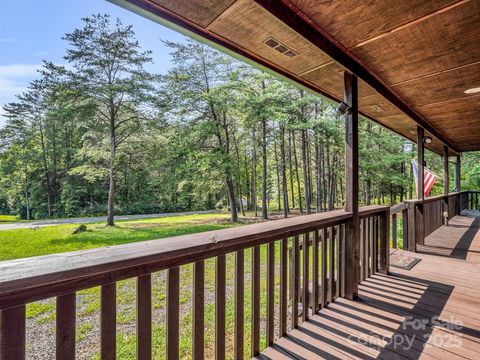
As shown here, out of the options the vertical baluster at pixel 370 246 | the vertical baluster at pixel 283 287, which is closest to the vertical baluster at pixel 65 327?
the vertical baluster at pixel 283 287

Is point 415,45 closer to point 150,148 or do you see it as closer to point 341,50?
point 341,50

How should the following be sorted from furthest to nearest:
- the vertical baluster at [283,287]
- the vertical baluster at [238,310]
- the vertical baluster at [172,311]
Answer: the vertical baluster at [283,287]
the vertical baluster at [238,310]
the vertical baluster at [172,311]

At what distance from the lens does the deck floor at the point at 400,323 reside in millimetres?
1774

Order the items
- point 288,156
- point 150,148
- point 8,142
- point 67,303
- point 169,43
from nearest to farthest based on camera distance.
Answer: point 67,303 → point 169,43 → point 150,148 → point 288,156 → point 8,142

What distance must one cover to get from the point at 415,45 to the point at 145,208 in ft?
71.1

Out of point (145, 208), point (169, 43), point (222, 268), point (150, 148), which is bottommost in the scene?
point (145, 208)

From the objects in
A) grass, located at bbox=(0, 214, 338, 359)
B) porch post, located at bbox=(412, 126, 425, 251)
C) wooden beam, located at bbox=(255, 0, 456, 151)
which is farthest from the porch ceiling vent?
porch post, located at bbox=(412, 126, 425, 251)

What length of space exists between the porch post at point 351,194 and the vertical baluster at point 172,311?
6.28 feet

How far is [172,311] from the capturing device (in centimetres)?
126

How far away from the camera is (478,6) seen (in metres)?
1.71

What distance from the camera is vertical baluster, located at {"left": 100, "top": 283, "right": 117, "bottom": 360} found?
1.03 m

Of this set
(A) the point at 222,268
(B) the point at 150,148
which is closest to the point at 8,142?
(B) the point at 150,148

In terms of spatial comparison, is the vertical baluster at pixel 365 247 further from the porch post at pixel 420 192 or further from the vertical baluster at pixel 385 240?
the porch post at pixel 420 192

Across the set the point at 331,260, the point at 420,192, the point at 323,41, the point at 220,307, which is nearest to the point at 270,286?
the point at 220,307
